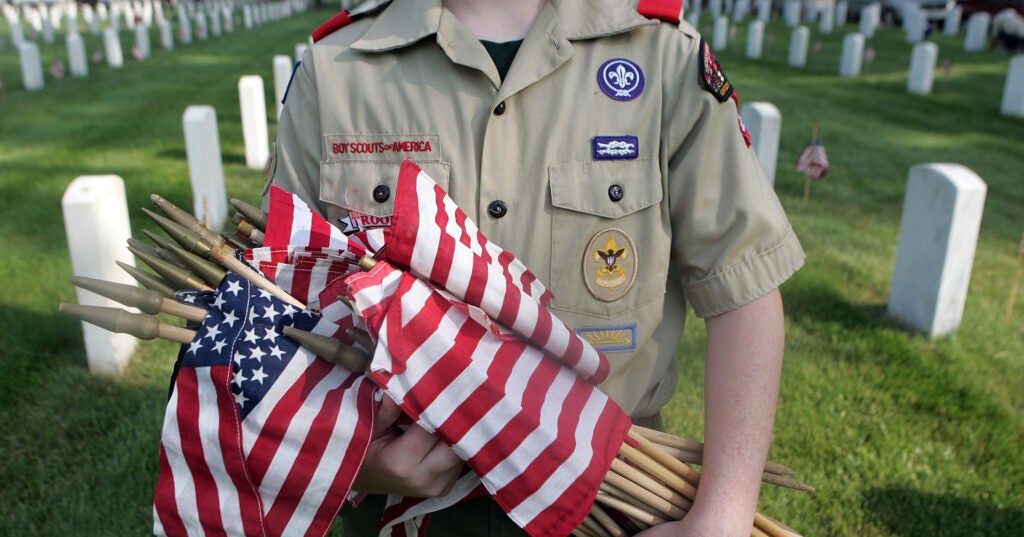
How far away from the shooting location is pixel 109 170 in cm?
757

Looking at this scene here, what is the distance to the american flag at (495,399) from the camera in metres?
1.23

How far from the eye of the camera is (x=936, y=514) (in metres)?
3.26

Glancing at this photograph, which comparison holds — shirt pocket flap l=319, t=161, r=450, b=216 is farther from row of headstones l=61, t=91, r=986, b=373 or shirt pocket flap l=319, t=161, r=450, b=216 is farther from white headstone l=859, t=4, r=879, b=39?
white headstone l=859, t=4, r=879, b=39

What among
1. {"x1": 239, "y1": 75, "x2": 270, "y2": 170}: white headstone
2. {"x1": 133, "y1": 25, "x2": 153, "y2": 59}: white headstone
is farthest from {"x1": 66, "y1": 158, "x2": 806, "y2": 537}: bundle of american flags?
{"x1": 133, "y1": 25, "x2": 153, "y2": 59}: white headstone

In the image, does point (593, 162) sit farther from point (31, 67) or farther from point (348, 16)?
point (31, 67)

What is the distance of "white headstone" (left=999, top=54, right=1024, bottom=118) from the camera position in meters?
11.3

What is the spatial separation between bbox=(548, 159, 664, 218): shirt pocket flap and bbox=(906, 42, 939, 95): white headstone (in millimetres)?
13343

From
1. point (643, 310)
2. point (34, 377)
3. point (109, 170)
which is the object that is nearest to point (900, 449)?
point (643, 310)

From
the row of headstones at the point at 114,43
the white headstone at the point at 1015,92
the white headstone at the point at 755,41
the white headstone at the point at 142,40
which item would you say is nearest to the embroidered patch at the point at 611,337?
the white headstone at the point at 1015,92

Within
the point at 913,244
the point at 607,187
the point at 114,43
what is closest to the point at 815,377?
the point at 913,244

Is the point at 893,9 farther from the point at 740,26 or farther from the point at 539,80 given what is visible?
the point at 539,80

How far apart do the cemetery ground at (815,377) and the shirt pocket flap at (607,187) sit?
0.13 m

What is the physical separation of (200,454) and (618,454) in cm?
72

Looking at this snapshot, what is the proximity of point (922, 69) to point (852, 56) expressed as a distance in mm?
1732
